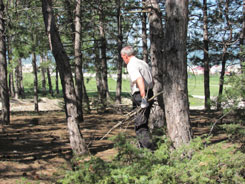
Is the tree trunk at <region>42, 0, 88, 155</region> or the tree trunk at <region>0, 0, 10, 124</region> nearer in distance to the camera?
the tree trunk at <region>42, 0, 88, 155</region>

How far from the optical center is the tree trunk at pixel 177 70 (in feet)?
13.0

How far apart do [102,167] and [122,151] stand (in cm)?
37

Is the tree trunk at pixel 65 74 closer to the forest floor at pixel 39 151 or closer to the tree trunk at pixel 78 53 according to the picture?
the forest floor at pixel 39 151

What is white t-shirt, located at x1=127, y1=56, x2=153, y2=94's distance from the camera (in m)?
4.70

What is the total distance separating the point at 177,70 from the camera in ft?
13.1

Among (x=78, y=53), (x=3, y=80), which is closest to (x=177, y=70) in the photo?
(x=78, y=53)

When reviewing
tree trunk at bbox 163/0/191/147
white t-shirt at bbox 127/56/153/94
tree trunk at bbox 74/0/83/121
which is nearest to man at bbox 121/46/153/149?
white t-shirt at bbox 127/56/153/94

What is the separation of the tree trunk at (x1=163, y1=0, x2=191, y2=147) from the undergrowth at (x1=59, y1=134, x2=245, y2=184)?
23.1 inches

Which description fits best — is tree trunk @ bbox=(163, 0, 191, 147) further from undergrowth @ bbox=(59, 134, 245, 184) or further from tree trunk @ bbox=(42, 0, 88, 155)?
tree trunk @ bbox=(42, 0, 88, 155)

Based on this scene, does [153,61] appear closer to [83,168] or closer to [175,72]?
[175,72]

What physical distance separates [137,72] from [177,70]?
90cm

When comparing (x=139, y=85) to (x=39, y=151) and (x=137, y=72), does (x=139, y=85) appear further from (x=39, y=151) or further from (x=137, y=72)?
(x=39, y=151)

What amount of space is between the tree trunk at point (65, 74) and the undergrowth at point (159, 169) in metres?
2.59

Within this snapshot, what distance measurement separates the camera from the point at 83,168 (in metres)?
3.15
